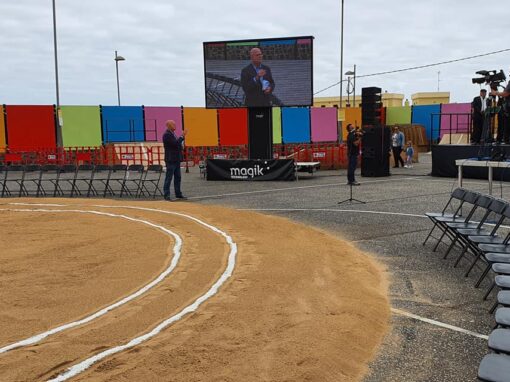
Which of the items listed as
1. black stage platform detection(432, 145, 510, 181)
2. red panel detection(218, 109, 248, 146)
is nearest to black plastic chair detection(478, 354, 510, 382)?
black stage platform detection(432, 145, 510, 181)

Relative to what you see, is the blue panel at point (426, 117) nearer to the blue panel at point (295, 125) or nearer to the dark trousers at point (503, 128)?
the blue panel at point (295, 125)

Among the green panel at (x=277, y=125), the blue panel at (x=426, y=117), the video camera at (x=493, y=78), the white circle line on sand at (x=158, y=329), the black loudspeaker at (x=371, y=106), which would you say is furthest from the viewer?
the blue panel at (x=426, y=117)

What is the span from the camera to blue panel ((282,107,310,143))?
3619cm

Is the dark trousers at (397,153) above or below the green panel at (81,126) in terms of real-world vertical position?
below

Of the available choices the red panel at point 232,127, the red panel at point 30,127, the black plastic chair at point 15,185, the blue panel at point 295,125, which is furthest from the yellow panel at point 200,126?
the black plastic chair at point 15,185

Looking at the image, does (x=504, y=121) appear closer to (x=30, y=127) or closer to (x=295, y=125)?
(x=295, y=125)

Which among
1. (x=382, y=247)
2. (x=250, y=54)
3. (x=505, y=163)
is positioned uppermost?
(x=250, y=54)

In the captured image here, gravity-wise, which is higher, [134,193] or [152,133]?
[152,133]

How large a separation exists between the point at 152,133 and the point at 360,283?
2803cm

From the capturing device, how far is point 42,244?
8195 mm

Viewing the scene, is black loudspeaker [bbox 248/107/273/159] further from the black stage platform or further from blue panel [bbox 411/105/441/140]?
blue panel [bbox 411/105/441/140]

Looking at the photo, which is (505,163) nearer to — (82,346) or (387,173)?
(82,346)

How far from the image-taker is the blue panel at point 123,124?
30969mm

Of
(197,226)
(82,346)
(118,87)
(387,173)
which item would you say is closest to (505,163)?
(197,226)
